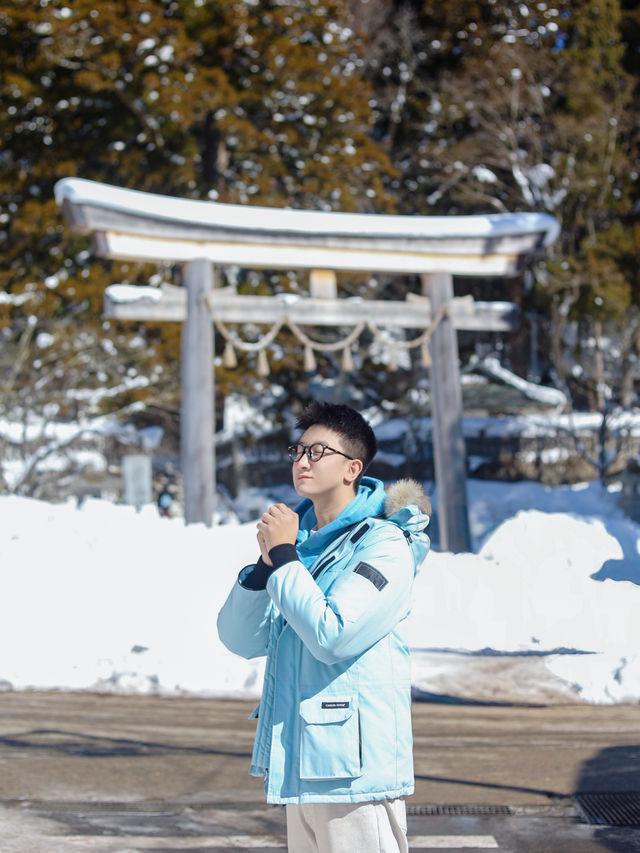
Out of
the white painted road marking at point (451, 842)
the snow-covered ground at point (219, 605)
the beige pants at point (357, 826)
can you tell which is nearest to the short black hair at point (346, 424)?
the beige pants at point (357, 826)

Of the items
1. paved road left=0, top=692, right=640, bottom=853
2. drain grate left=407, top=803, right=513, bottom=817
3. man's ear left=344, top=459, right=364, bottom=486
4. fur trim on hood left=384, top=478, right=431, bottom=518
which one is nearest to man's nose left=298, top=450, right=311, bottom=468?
man's ear left=344, top=459, right=364, bottom=486

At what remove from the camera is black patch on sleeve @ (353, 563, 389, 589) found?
213 cm

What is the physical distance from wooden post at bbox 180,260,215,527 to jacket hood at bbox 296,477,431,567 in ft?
26.4

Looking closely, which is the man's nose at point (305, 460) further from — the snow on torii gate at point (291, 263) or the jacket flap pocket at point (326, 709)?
the snow on torii gate at point (291, 263)

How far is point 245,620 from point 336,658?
363 mm

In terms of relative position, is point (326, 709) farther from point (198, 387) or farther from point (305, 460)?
point (198, 387)

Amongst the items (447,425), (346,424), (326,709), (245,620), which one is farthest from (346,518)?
(447,425)

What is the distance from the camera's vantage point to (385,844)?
2166mm

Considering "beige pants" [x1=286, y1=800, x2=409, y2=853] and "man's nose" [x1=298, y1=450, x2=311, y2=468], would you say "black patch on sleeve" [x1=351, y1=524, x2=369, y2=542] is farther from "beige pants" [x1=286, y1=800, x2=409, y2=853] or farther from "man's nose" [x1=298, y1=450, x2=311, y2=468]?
"beige pants" [x1=286, y1=800, x2=409, y2=853]

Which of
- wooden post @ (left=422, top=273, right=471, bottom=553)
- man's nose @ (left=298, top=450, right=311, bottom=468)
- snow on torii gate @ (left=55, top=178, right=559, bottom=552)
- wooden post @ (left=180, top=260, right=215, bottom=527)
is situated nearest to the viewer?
man's nose @ (left=298, top=450, right=311, bottom=468)

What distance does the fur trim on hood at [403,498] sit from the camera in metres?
2.33

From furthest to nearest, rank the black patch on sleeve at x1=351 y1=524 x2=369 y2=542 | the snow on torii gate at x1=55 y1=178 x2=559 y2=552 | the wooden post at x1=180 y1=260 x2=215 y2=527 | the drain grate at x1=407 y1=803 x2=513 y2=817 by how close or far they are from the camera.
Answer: the wooden post at x1=180 y1=260 x2=215 y2=527, the snow on torii gate at x1=55 y1=178 x2=559 y2=552, the drain grate at x1=407 y1=803 x2=513 y2=817, the black patch on sleeve at x1=351 y1=524 x2=369 y2=542

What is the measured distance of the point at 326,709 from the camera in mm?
2127

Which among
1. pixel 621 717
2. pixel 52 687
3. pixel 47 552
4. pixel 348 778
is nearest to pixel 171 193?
pixel 47 552
